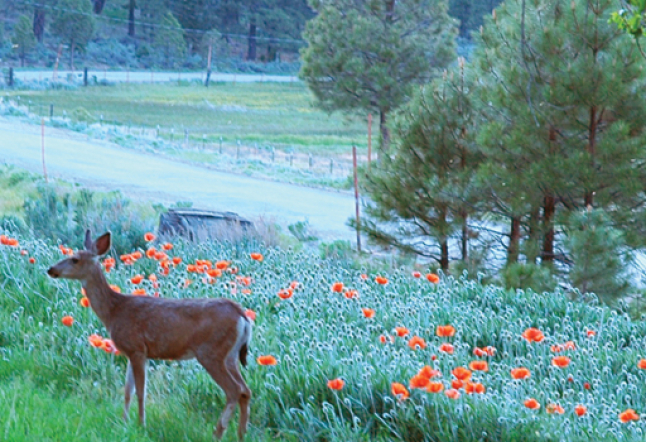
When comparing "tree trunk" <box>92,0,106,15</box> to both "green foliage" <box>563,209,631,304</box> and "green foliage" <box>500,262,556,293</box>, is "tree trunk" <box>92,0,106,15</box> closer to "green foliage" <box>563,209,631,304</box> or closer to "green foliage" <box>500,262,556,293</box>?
"green foliage" <box>500,262,556,293</box>

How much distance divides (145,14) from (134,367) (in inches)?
3007

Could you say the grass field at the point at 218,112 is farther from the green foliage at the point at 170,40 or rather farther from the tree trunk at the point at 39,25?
the tree trunk at the point at 39,25

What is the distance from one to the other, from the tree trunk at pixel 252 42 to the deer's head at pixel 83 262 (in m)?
66.1

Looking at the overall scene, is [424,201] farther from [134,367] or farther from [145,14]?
[145,14]

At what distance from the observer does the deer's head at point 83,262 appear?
4.01 meters

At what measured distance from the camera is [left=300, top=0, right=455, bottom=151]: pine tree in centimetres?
2756

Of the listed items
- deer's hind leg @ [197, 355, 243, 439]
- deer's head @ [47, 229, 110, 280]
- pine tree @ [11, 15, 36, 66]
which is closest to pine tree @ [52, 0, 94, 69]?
pine tree @ [11, 15, 36, 66]

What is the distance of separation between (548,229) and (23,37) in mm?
59946

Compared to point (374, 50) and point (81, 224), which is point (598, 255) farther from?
point (374, 50)

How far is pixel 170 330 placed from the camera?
3809 mm

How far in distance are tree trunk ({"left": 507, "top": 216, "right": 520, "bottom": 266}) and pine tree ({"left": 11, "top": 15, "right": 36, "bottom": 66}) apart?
193ft

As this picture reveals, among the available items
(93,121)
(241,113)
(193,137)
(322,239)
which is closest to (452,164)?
(322,239)

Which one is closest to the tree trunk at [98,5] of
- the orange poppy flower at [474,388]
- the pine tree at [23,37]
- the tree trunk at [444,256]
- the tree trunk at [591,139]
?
the pine tree at [23,37]

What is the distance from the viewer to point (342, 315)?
5660 mm
